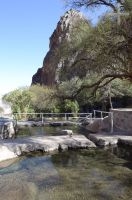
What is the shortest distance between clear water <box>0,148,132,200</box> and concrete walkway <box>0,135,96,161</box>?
0.64 meters

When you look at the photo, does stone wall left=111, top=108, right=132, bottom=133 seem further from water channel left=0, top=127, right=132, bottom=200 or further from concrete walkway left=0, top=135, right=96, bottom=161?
water channel left=0, top=127, right=132, bottom=200

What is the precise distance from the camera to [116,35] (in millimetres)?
14508

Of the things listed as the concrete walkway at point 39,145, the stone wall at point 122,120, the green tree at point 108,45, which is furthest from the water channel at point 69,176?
the stone wall at point 122,120

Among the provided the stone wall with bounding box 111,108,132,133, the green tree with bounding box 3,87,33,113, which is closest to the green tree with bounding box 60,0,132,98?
the stone wall with bounding box 111,108,132,133

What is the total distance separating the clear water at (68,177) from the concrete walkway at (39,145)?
645mm

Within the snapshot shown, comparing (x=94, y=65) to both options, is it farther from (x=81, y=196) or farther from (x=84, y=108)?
(x=84, y=108)

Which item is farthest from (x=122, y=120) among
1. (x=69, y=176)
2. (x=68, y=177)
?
(x=68, y=177)

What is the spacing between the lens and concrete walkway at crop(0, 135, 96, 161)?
15.4 m

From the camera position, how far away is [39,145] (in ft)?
55.3

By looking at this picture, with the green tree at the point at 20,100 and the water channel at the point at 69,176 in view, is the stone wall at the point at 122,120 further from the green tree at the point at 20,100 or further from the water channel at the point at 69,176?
the green tree at the point at 20,100

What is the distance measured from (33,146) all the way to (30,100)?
27152 mm

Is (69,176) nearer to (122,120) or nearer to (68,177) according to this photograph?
(68,177)

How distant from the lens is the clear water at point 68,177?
9914 millimetres

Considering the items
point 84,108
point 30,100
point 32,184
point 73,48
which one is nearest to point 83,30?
point 73,48
